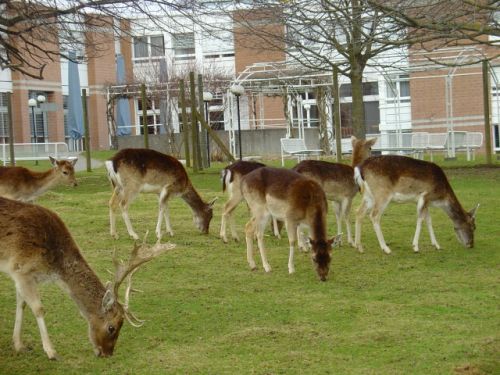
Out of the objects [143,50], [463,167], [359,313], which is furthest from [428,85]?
[359,313]

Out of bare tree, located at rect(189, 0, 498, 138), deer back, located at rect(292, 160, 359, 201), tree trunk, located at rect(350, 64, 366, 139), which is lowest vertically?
deer back, located at rect(292, 160, 359, 201)

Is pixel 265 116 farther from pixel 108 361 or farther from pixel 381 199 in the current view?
pixel 108 361

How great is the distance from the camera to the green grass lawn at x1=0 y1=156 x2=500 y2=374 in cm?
664

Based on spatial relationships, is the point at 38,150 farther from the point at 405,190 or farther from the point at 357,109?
the point at 405,190

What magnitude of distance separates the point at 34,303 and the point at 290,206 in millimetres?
3598

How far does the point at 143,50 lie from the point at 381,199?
3924cm

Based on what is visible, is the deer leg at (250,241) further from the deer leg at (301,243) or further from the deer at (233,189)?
the deer at (233,189)

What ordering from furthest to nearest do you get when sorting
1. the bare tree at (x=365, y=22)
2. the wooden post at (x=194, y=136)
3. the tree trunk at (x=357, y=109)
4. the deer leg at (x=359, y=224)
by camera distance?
the wooden post at (x=194, y=136)
the tree trunk at (x=357, y=109)
the bare tree at (x=365, y=22)
the deer leg at (x=359, y=224)

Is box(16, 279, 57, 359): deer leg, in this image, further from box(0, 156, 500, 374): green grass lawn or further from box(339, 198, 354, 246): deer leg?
box(339, 198, 354, 246): deer leg

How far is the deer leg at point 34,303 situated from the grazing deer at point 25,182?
236 inches

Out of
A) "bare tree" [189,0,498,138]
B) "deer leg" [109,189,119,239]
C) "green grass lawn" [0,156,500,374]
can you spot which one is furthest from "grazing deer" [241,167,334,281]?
"bare tree" [189,0,498,138]

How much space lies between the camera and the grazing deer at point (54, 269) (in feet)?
22.0

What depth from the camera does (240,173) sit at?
39.9 ft

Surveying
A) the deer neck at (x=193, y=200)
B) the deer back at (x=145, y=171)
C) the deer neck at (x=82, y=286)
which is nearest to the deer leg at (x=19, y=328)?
the deer neck at (x=82, y=286)
